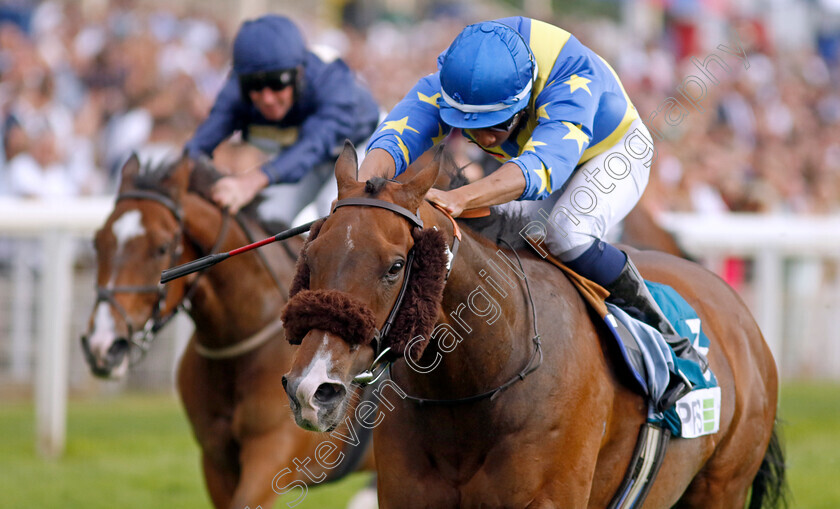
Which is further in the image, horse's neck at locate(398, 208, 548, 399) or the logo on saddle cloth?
the logo on saddle cloth

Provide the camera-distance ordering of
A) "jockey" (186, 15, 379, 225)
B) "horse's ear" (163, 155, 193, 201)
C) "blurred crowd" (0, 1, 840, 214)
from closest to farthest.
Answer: "horse's ear" (163, 155, 193, 201) → "jockey" (186, 15, 379, 225) → "blurred crowd" (0, 1, 840, 214)

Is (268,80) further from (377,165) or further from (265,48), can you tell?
(377,165)

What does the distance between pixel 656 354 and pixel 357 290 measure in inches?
52.7

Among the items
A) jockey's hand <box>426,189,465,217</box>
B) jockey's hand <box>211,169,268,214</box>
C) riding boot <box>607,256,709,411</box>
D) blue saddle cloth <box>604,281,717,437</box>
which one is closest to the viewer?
jockey's hand <box>426,189,465,217</box>

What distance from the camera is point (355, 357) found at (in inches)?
95.3

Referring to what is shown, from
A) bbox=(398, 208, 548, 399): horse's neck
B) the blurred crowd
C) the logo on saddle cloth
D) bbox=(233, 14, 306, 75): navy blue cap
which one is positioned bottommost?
the blurred crowd

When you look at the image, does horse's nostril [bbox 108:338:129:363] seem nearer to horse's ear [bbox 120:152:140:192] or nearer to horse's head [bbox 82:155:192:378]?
horse's head [bbox 82:155:192:378]

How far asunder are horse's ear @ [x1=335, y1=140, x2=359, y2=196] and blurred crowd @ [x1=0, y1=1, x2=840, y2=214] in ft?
18.6

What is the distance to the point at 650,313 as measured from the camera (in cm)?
355

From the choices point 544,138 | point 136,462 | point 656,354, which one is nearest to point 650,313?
point 656,354

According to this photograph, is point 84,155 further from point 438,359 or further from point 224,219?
point 438,359

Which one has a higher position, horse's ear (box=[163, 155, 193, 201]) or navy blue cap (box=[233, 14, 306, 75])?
navy blue cap (box=[233, 14, 306, 75])

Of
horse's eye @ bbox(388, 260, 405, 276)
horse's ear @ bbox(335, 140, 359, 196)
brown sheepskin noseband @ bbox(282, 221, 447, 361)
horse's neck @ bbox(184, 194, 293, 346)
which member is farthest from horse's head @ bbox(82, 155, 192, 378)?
horse's eye @ bbox(388, 260, 405, 276)

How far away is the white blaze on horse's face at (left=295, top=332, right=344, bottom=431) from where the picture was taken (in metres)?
2.31
